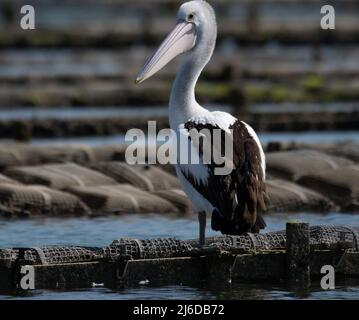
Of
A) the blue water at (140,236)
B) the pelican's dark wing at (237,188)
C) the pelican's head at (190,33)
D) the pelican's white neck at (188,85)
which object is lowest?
the blue water at (140,236)

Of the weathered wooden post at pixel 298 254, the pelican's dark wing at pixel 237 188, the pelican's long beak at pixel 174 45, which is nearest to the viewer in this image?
the pelican's dark wing at pixel 237 188

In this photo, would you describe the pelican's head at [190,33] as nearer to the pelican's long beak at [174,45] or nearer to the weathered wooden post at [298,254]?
the pelican's long beak at [174,45]

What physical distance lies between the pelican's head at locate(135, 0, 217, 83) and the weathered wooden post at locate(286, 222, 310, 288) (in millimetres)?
1806

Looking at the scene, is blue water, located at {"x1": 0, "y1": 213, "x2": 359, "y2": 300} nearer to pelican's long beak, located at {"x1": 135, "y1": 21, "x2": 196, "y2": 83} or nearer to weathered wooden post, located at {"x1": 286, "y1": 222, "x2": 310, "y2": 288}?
weathered wooden post, located at {"x1": 286, "y1": 222, "x2": 310, "y2": 288}

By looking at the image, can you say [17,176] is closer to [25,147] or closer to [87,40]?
[25,147]

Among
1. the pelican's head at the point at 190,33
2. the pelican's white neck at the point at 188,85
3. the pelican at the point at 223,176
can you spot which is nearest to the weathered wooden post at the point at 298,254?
the pelican at the point at 223,176

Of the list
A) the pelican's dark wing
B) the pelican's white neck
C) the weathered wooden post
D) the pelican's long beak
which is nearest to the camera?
the pelican's dark wing

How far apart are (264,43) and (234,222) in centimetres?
2915

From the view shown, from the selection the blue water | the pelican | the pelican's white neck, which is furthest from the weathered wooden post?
the pelican's white neck

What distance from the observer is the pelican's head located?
37.4 feet

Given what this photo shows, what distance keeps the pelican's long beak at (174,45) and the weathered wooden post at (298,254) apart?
1879mm

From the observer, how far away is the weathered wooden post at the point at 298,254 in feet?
35.0

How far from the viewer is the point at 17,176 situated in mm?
15055
